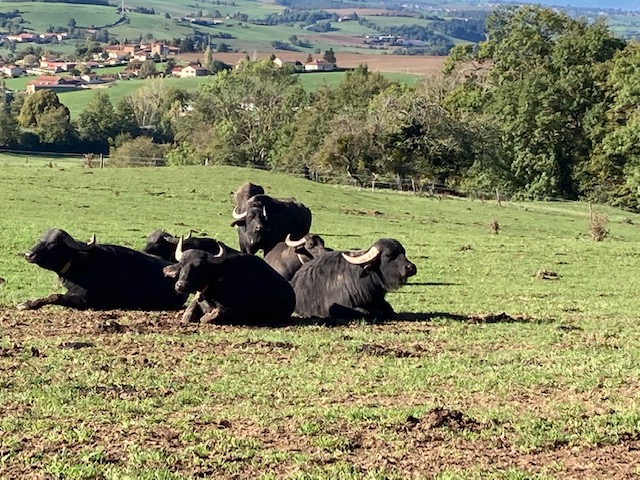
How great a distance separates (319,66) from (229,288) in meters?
177

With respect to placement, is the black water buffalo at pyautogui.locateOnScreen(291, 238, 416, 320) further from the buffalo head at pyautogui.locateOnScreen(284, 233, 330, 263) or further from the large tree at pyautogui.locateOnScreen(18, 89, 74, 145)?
the large tree at pyautogui.locateOnScreen(18, 89, 74, 145)

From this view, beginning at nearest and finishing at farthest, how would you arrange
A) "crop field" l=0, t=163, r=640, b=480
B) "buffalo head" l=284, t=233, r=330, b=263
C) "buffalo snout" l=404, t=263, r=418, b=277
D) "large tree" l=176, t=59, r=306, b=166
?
"crop field" l=0, t=163, r=640, b=480 < "buffalo snout" l=404, t=263, r=418, b=277 < "buffalo head" l=284, t=233, r=330, b=263 < "large tree" l=176, t=59, r=306, b=166

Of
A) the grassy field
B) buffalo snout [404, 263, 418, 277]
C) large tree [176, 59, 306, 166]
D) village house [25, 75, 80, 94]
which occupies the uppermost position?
buffalo snout [404, 263, 418, 277]

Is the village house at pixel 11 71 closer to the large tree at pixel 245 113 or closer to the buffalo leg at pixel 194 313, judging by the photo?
the large tree at pixel 245 113

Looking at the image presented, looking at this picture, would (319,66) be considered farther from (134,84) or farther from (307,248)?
(307,248)

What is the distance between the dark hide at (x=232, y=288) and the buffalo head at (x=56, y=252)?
168 centimetres

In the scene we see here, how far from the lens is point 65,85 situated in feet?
520

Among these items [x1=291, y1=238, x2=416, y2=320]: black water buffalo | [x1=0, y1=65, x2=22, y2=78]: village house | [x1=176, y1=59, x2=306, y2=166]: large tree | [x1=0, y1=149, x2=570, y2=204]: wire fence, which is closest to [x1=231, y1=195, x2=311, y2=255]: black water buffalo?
[x1=291, y1=238, x2=416, y2=320]: black water buffalo

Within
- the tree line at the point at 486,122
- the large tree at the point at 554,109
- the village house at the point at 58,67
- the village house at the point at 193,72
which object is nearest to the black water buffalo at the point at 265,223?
the tree line at the point at 486,122

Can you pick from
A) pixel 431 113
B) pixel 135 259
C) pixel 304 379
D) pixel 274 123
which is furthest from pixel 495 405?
pixel 274 123

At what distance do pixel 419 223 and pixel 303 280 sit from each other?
77.2ft

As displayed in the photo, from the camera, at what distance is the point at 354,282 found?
1445cm

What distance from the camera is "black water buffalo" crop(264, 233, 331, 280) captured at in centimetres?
1667

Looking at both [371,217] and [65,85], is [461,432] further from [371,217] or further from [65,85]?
[65,85]
